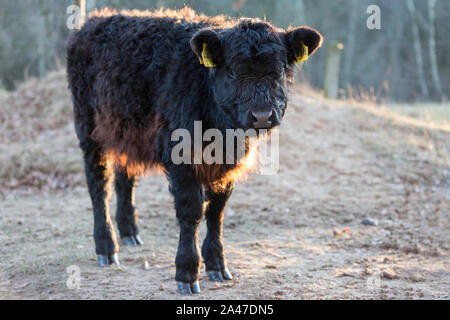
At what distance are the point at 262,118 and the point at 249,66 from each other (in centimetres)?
46

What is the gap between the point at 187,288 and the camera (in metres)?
4.11

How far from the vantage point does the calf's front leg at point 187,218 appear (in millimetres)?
4094

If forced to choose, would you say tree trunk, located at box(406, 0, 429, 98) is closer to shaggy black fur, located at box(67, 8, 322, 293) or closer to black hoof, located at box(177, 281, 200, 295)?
shaggy black fur, located at box(67, 8, 322, 293)

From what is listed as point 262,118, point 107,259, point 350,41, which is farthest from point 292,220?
point 350,41

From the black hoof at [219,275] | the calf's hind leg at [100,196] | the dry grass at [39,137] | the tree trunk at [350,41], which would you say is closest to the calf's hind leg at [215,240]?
the black hoof at [219,275]

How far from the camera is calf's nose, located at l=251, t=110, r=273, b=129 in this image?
3520 mm

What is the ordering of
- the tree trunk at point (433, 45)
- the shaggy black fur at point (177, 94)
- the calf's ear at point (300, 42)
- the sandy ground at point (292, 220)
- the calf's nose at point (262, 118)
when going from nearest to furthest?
the calf's nose at point (262, 118) → the shaggy black fur at point (177, 94) → the calf's ear at point (300, 42) → the sandy ground at point (292, 220) → the tree trunk at point (433, 45)

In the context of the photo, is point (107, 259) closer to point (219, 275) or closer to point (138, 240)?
point (138, 240)

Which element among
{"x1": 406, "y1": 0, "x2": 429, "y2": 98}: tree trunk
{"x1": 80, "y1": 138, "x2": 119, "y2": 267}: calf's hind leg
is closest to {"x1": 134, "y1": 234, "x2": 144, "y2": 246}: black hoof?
{"x1": 80, "y1": 138, "x2": 119, "y2": 267}: calf's hind leg

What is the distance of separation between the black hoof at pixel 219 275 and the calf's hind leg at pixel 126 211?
1.55 meters

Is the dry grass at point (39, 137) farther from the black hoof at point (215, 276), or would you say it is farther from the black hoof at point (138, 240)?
the black hoof at point (215, 276)

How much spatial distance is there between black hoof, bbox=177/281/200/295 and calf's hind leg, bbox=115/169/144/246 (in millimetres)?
1743
